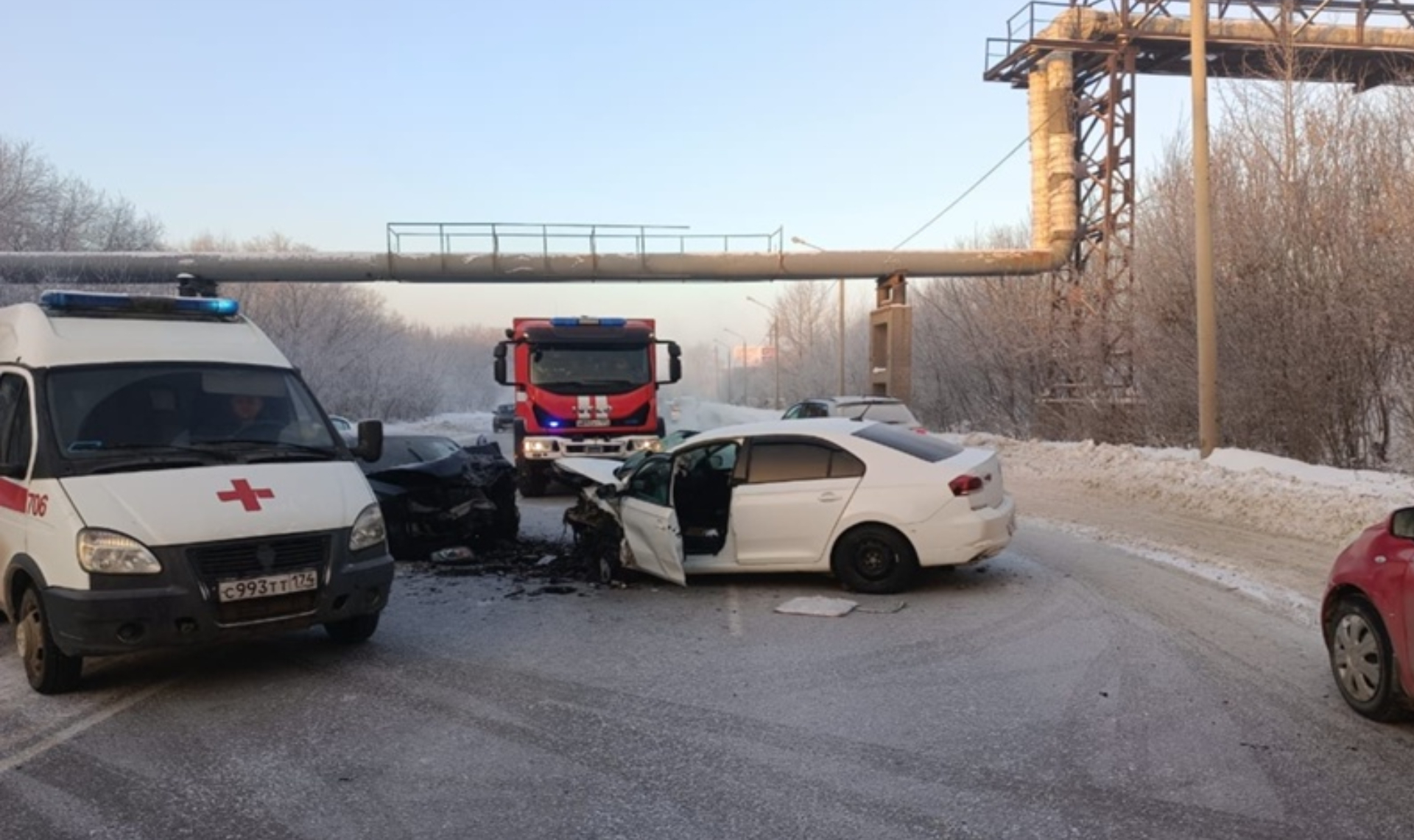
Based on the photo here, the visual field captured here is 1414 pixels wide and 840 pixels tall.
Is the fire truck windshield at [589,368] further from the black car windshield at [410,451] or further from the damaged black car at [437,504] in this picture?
the damaged black car at [437,504]

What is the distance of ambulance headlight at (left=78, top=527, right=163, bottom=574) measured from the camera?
17.2 feet

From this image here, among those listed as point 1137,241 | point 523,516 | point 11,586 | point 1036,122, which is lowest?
point 523,516

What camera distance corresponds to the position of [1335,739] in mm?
4633

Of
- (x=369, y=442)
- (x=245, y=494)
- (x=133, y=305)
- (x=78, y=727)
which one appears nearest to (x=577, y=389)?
(x=369, y=442)

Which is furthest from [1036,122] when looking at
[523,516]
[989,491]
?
[989,491]

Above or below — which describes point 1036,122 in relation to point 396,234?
above

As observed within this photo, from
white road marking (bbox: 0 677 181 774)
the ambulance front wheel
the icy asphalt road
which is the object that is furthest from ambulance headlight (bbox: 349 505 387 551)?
the ambulance front wheel

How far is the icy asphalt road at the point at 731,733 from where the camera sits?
3916mm

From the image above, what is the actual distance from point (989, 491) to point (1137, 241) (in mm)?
19696

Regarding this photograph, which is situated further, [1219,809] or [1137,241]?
[1137,241]

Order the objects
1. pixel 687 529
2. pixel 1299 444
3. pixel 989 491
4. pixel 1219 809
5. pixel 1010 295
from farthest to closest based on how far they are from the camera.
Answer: pixel 1010 295, pixel 1299 444, pixel 687 529, pixel 989 491, pixel 1219 809

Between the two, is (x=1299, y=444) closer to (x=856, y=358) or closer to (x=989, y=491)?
(x=989, y=491)

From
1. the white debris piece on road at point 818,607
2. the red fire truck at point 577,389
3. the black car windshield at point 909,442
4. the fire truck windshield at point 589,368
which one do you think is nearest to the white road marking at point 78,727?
the white debris piece on road at point 818,607

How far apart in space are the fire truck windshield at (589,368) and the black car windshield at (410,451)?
13.0 feet
